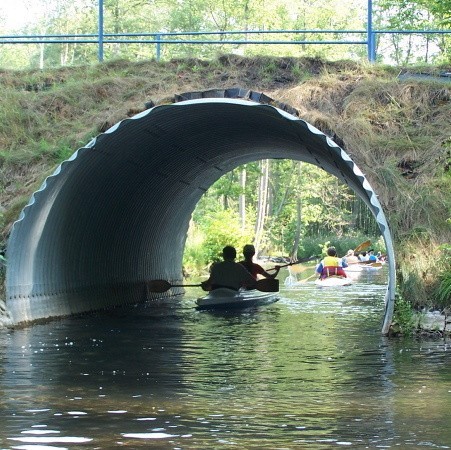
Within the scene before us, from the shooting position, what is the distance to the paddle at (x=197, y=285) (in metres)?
24.2

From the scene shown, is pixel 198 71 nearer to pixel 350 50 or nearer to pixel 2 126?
pixel 2 126

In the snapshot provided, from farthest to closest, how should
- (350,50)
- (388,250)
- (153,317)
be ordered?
(350,50), (153,317), (388,250)

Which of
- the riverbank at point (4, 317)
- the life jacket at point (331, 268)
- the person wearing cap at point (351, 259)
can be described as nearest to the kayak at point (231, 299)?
the riverbank at point (4, 317)

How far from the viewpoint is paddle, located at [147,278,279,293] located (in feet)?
79.5

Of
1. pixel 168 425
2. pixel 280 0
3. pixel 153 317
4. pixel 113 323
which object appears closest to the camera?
pixel 168 425

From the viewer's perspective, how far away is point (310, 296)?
27750 mm

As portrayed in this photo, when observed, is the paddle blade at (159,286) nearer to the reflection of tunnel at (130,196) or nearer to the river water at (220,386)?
the reflection of tunnel at (130,196)

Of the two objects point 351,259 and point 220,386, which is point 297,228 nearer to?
point 351,259

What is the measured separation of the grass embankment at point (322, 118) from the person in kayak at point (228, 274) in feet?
12.8

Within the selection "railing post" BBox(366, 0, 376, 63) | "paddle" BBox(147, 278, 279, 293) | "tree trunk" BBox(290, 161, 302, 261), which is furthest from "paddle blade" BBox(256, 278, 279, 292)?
"tree trunk" BBox(290, 161, 302, 261)

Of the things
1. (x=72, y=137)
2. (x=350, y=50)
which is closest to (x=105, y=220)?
(x=72, y=137)

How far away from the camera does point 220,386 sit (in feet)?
38.1

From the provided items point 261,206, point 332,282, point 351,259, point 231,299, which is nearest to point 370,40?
point 231,299

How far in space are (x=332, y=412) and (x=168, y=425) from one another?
66.2 inches
